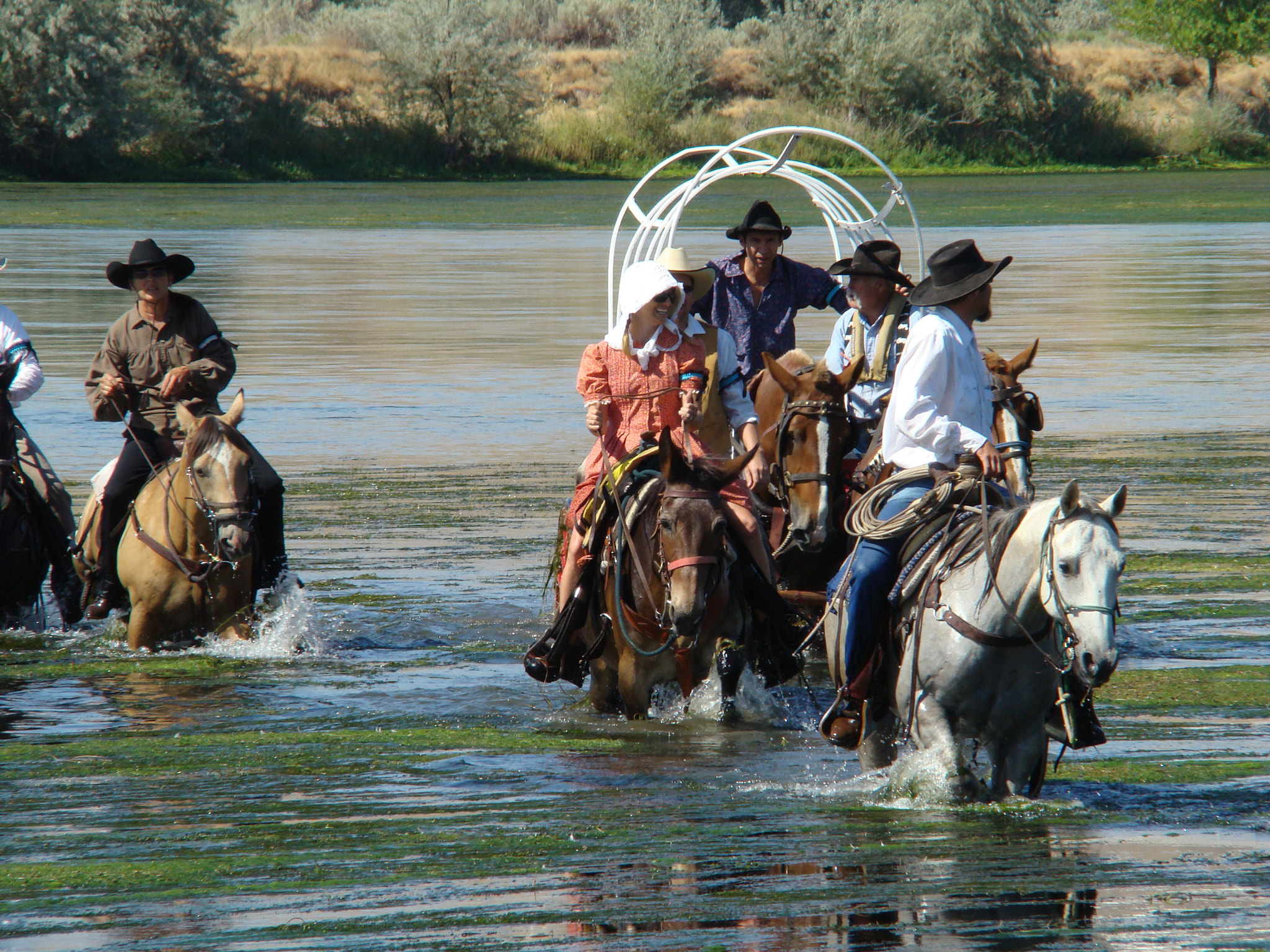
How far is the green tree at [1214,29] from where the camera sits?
71.9 meters

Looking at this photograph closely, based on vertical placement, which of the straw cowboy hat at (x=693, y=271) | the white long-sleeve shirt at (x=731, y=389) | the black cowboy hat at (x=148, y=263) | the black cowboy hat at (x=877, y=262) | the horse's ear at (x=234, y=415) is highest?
the black cowboy hat at (x=877, y=262)

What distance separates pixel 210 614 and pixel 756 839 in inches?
177

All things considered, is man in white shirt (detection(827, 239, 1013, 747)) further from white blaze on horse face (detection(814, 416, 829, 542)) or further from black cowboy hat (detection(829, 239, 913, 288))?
black cowboy hat (detection(829, 239, 913, 288))

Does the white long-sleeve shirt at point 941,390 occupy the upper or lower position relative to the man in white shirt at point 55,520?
upper

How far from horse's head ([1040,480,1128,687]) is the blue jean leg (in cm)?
90

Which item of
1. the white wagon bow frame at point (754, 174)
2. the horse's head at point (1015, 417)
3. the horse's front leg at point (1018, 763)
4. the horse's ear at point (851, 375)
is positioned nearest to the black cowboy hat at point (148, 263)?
the white wagon bow frame at point (754, 174)

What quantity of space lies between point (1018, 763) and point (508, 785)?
2.23 metres

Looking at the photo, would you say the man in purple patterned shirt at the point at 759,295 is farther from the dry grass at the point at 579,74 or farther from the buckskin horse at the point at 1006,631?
the dry grass at the point at 579,74

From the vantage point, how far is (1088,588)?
5.38 meters

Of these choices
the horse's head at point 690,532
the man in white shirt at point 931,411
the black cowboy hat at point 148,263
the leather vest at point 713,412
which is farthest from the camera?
the black cowboy hat at point 148,263

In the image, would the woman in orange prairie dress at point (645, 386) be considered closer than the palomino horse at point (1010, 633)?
No

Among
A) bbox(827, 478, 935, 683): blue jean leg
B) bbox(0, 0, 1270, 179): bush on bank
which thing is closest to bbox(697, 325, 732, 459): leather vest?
bbox(827, 478, 935, 683): blue jean leg

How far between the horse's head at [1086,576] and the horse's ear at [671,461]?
2.29 metres

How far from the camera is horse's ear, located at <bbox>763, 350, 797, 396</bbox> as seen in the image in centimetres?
899
